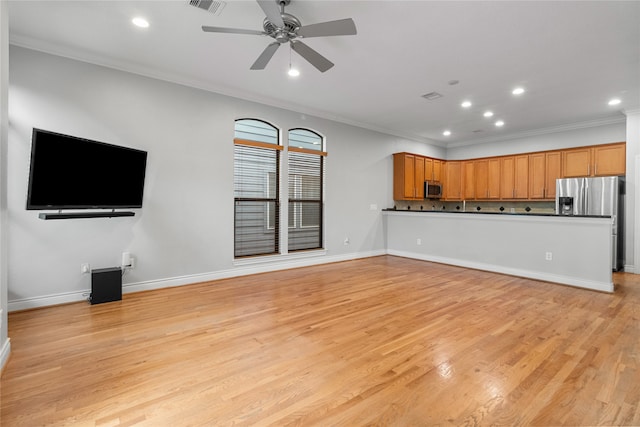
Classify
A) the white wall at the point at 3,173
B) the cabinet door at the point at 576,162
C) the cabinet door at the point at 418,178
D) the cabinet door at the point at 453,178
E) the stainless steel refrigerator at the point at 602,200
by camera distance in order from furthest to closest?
the cabinet door at the point at 453,178, the cabinet door at the point at 418,178, the cabinet door at the point at 576,162, the stainless steel refrigerator at the point at 602,200, the white wall at the point at 3,173

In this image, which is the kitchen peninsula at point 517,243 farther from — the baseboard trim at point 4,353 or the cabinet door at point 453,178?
the baseboard trim at point 4,353

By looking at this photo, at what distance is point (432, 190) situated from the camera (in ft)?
26.4

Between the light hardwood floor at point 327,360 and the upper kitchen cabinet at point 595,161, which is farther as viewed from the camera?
the upper kitchen cabinet at point 595,161

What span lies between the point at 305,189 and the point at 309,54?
3.18 meters

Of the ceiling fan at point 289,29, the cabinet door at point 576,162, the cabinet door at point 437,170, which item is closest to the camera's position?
the ceiling fan at point 289,29

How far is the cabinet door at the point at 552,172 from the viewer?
666 cm

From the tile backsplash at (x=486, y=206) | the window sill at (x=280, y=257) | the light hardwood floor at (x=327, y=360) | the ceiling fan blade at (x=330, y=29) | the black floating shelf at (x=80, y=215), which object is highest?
the ceiling fan blade at (x=330, y=29)

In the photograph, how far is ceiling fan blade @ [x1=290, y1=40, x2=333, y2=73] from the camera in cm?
285

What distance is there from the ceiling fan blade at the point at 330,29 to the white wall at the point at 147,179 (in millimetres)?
2555

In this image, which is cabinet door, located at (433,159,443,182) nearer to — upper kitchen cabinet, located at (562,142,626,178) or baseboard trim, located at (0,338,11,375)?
upper kitchen cabinet, located at (562,142,626,178)

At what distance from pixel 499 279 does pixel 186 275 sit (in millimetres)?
4929

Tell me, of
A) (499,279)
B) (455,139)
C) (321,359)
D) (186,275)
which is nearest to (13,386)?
(321,359)

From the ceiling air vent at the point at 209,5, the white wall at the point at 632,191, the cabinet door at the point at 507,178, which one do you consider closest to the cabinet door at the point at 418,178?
the cabinet door at the point at 507,178

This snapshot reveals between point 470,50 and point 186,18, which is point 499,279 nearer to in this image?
point 470,50
